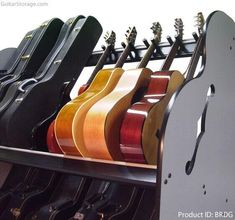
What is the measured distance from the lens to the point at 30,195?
5.95 ft

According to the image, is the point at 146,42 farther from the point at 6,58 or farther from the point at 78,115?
the point at 6,58

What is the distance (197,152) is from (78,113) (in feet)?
1.51

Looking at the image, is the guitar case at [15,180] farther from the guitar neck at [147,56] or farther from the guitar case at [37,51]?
the guitar neck at [147,56]

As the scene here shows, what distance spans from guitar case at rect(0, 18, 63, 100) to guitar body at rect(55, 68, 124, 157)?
0.54 m

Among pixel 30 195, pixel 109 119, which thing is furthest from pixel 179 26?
pixel 30 195

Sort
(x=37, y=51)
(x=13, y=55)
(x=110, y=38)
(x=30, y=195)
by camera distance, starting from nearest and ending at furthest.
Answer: (x=30, y=195)
(x=110, y=38)
(x=37, y=51)
(x=13, y=55)

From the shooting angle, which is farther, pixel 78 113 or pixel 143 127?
pixel 78 113

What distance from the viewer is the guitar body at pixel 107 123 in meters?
1.34

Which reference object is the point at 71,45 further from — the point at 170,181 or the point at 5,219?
the point at 170,181

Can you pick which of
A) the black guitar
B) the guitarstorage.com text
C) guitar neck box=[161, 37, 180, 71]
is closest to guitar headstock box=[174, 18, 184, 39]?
guitar neck box=[161, 37, 180, 71]

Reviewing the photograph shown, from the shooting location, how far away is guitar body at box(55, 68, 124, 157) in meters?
1.43

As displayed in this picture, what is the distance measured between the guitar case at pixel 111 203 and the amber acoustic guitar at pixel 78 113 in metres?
0.22

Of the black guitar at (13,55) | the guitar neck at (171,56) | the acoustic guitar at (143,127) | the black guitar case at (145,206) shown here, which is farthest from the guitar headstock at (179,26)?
the black guitar at (13,55)

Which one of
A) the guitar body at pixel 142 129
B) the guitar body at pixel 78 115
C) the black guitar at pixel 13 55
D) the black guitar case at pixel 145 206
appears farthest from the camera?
the black guitar at pixel 13 55
